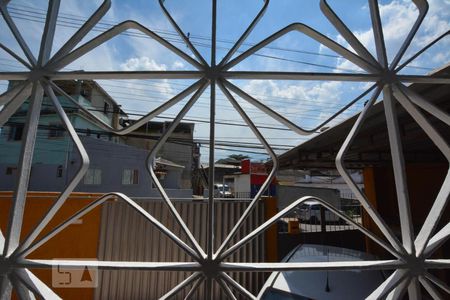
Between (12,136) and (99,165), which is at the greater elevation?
(12,136)

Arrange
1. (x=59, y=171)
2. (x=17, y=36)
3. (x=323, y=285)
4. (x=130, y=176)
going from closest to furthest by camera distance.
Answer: (x=17, y=36) < (x=323, y=285) < (x=59, y=171) < (x=130, y=176)

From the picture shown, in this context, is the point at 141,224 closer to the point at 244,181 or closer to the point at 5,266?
the point at 5,266

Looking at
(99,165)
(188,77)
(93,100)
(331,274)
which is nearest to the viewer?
(188,77)

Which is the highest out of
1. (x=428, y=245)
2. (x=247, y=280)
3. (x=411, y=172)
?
(x=411, y=172)

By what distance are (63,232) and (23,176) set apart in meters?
3.90

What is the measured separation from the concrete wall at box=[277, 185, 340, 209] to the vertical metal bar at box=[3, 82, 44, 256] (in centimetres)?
673

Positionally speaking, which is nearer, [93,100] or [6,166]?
[6,166]

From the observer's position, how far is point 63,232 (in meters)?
4.23

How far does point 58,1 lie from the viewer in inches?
53.3

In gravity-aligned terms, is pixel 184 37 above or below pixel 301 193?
above

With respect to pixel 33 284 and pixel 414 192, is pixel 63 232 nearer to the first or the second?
pixel 33 284

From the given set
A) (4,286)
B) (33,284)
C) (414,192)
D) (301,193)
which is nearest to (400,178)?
(33,284)

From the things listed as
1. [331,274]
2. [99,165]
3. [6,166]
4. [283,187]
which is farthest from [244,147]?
[6,166]

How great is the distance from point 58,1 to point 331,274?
3297 mm
